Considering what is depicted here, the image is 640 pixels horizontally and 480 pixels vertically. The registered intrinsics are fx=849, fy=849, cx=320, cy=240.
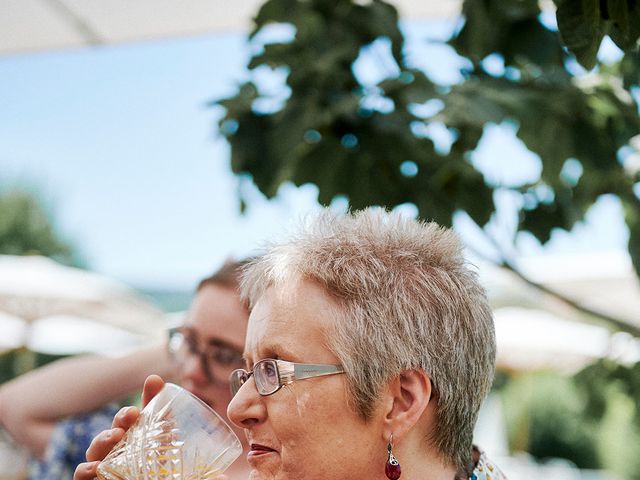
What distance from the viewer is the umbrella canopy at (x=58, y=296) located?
1081 cm

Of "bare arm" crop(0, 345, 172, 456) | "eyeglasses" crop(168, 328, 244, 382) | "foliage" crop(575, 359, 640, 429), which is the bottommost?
"foliage" crop(575, 359, 640, 429)

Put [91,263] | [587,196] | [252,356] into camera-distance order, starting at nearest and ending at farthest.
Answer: [252,356] < [587,196] < [91,263]

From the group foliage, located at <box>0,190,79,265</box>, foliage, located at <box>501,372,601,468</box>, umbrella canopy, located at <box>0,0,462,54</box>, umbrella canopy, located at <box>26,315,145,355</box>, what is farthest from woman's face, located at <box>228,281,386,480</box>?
foliage, located at <box>0,190,79,265</box>

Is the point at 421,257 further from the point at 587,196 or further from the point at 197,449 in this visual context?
the point at 587,196

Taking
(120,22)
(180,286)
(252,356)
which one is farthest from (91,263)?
(252,356)

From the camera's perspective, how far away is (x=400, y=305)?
1493 mm

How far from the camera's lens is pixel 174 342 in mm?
2463

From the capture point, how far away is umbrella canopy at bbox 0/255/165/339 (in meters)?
10.8

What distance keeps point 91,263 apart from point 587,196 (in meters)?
29.6

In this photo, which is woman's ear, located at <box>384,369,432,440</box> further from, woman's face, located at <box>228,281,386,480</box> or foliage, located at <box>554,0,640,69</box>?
foliage, located at <box>554,0,640,69</box>

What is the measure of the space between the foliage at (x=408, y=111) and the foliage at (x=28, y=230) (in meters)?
27.8

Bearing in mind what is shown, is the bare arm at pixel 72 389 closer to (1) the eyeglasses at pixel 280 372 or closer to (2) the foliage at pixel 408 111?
(2) the foliage at pixel 408 111

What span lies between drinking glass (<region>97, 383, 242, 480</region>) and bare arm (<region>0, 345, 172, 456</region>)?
133 centimetres

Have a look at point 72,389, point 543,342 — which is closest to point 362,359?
point 72,389
